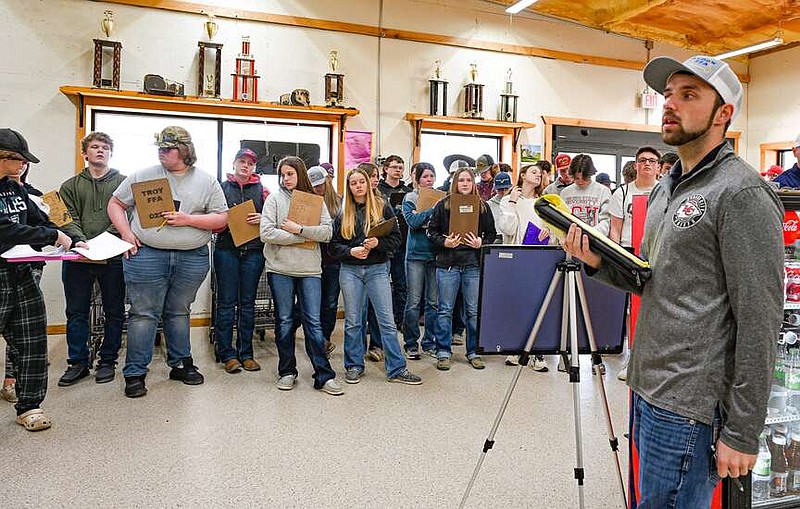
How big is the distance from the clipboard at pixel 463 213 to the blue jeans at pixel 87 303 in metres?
2.26

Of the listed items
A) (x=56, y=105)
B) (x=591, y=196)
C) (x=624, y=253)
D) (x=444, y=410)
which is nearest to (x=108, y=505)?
(x=444, y=410)

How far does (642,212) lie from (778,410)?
2.69 ft

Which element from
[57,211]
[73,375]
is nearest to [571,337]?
[57,211]

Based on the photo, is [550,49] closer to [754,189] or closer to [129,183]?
[129,183]

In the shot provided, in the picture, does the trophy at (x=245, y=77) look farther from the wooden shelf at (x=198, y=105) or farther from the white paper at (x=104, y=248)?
the white paper at (x=104, y=248)

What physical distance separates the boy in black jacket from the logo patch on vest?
108 inches

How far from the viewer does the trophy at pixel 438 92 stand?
255 inches

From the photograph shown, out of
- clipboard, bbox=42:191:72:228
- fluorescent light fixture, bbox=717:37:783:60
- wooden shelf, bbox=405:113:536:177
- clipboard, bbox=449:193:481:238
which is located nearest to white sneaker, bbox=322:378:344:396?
clipboard, bbox=449:193:481:238

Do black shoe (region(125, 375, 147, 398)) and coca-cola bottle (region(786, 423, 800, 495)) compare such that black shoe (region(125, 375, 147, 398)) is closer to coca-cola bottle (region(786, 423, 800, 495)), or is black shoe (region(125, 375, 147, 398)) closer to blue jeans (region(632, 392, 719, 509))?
blue jeans (region(632, 392, 719, 509))

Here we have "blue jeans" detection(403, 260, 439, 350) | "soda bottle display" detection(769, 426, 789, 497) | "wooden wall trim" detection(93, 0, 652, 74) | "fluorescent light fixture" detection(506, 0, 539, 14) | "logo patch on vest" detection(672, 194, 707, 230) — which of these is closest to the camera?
"logo patch on vest" detection(672, 194, 707, 230)

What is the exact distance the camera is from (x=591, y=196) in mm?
4305

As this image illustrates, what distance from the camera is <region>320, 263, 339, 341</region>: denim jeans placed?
4.22 metres

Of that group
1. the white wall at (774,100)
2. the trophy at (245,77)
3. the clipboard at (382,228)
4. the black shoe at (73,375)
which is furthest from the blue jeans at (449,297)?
the white wall at (774,100)

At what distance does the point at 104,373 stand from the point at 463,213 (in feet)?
8.62
